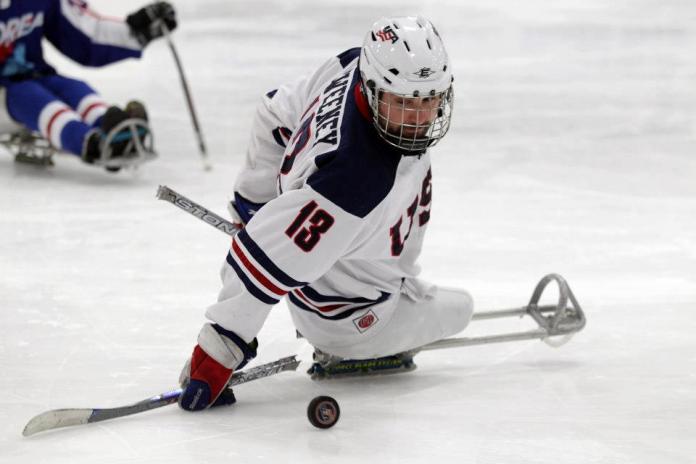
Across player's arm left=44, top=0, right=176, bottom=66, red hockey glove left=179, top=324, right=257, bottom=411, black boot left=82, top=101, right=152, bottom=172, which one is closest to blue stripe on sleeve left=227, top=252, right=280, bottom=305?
red hockey glove left=179, top=324, right=257, bottom=411

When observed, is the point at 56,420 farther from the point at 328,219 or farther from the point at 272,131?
the point at 272,131

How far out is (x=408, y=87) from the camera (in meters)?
2.32

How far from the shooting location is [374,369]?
278 cm

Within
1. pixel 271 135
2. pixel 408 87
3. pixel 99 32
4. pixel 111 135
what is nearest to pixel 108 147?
pixel 111 135

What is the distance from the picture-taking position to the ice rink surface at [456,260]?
8.00 ft

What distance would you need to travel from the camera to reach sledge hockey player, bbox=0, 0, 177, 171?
15.2 feet

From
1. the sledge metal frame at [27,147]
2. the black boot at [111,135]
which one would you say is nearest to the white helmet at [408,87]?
the black boot at [111,135]

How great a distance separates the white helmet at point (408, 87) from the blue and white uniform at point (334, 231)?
0.06 metres

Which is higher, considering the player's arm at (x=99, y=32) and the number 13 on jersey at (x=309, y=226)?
the number 13 on jersey at (x=309, y=226)

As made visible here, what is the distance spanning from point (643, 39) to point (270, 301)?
15.7 feet

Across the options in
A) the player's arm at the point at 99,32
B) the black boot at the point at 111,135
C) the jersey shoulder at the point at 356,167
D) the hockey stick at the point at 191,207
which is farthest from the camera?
the player's arm at the point at 99,32

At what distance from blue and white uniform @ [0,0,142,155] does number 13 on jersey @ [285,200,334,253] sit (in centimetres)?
250

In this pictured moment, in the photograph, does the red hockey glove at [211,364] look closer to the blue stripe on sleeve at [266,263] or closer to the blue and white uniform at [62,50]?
the blue stripe on sleeve at [266,263]

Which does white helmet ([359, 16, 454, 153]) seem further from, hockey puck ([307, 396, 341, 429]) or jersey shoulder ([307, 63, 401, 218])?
hockey puck ([307, 396, 341, 429])
